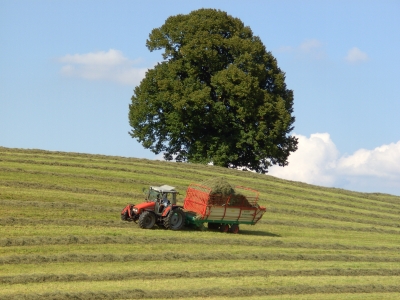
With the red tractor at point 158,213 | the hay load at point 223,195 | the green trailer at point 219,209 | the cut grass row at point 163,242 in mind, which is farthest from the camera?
the hay load at point 223,195

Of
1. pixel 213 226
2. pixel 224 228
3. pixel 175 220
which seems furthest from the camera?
pixel 213 226

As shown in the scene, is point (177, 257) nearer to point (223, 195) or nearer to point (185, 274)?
point (185, 274)

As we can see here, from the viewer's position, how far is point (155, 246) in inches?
1009

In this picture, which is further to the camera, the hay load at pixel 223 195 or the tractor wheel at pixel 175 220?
the hay load at pixel 223 195

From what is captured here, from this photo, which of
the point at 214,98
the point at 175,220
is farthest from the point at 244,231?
the point at 214,98

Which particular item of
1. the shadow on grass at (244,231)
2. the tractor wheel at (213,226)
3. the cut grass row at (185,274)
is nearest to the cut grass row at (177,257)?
the cut grass row at (185,274)

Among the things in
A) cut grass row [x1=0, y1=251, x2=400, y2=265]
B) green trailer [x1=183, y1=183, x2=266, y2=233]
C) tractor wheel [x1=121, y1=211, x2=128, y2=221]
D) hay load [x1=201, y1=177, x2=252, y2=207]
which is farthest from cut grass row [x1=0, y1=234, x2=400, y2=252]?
tractor wheel [x1=121, y1=211, x2=128, y2=221]

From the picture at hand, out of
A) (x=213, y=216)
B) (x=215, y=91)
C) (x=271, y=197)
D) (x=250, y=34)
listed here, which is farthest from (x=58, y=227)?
(x=250, y=34)

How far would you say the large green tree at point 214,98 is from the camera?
55.1 m

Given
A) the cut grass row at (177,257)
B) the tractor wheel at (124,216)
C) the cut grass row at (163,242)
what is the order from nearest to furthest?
1. the cut grass row at (177,257)
2. the cut grass row at (163,242)
3. the tractor wheel at (124,216)

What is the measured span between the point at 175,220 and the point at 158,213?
0.77 meters

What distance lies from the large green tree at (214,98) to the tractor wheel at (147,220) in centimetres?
2613

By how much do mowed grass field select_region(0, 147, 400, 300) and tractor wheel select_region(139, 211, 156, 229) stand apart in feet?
1.21

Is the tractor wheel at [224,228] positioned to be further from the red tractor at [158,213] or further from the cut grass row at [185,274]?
the cut grass row at [185,274]
